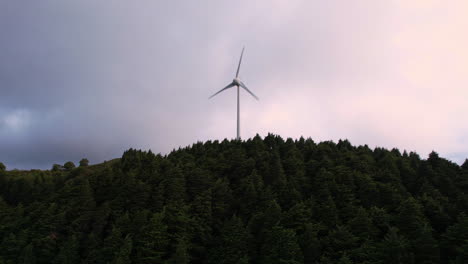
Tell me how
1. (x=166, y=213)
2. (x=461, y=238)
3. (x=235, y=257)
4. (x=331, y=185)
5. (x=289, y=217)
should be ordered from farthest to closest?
1. (x=331, y=185)
2. (x=166, y=213)
3. (x=289, y=217)
4. (x=235, y=257)
5. (x=461, y=238)

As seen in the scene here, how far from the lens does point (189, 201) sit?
3369 inches

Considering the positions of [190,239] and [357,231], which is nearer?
[357,231]

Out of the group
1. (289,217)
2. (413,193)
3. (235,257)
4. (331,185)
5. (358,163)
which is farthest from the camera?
(358,163)

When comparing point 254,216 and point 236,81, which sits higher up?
point 236,81

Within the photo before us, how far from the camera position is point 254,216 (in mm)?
70250

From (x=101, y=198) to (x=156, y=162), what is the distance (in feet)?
71.3

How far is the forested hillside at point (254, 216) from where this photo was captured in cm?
5819

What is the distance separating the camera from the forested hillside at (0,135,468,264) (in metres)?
58.2

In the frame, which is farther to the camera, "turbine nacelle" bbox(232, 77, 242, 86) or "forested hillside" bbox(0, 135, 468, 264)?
"turbine nacelle" bbox(232, 77, 242, 86)

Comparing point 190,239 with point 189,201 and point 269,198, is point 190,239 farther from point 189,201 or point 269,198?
point 269,198

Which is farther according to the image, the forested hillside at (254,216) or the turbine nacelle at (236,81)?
the turbine nacelle at (236,81)

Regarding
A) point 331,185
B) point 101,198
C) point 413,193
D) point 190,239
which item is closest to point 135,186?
point 101,198

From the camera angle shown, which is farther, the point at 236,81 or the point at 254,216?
the point at 236,81

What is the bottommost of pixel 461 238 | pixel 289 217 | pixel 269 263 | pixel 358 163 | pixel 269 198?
pixel 269 263
